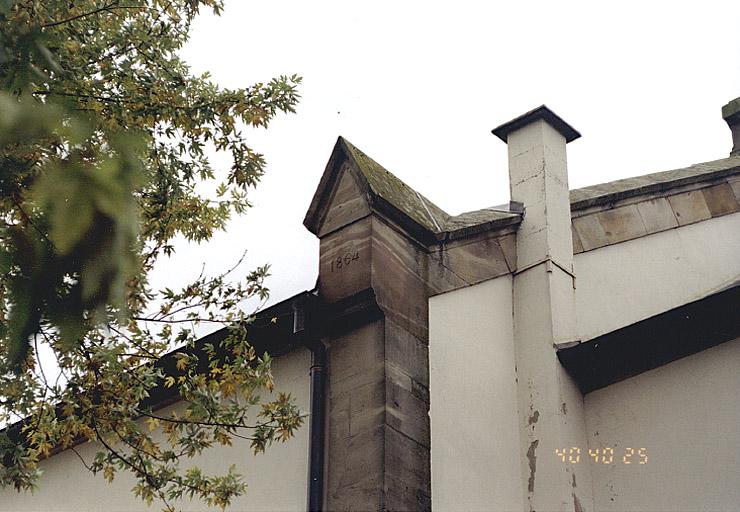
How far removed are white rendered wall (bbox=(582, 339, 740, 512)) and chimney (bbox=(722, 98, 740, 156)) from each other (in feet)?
11.2

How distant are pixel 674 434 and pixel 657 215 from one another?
2199 millimetres

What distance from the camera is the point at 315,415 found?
723 cm

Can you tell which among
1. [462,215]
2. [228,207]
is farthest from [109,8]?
[462,215]

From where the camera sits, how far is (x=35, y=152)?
1973mm

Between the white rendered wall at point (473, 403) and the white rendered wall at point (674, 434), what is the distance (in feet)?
2.39

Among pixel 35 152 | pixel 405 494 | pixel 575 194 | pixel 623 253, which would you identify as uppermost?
pixel 575 194

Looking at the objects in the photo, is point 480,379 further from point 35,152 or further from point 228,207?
point 35,152

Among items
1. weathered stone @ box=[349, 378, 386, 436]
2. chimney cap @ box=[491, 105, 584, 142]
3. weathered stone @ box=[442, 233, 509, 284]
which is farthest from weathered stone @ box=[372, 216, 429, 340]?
chimney cap @ box=[491, 105, 584, 142]

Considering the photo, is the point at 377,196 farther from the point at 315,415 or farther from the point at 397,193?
the point at 315,415

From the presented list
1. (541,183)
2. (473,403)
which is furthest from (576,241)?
(473,403)

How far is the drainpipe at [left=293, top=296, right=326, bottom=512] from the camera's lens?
276 inches

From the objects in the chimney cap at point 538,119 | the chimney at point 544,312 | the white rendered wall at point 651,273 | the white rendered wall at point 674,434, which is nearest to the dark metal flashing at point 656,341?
the white rendered wall at point 674,434

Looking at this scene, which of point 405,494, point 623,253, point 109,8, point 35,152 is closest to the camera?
point 35,152

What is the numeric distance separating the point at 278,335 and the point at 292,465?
0.99m
